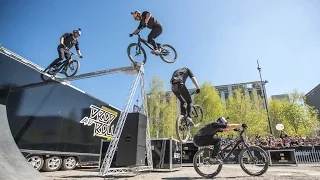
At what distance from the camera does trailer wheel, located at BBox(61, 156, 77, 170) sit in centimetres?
1020

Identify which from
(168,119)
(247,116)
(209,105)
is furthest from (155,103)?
(247,116)

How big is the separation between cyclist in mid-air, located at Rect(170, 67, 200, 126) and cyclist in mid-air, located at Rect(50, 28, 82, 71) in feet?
20.4

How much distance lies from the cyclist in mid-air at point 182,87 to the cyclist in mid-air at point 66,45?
6218mm

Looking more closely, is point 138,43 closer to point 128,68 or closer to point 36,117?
point 128,68

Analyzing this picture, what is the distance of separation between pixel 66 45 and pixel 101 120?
4.99m

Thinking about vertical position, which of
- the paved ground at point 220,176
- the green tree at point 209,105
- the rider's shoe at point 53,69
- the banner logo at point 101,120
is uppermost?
the green tree at point 209,105

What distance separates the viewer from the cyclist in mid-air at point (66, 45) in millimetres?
10258

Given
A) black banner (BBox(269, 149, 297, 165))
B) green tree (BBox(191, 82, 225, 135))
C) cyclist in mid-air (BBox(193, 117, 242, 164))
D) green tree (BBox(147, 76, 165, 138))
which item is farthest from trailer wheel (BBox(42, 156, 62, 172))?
green tree (BBox(191, 82, 225, 135))

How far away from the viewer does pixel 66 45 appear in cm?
1055

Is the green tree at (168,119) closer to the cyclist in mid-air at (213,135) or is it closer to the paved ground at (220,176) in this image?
the paved ground at (220,176)

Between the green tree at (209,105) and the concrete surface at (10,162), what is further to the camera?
the green tree at (209,105)

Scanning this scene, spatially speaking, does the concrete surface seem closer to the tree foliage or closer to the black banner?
the black banner

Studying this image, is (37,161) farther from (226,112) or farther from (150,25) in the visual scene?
(226,112)

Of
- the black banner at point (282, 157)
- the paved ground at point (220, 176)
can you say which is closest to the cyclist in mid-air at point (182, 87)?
the paved ground at point (220, 176)
